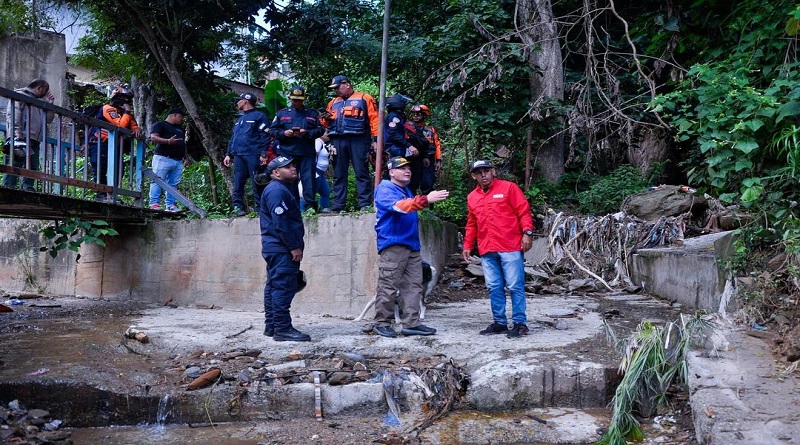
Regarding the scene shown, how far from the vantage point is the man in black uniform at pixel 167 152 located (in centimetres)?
934

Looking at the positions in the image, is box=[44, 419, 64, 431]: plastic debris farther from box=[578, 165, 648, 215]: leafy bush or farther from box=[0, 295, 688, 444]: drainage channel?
box=[578, 165, 648, 215]: leafy bush

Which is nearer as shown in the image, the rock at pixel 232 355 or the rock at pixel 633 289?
the rock at pixel 232 355

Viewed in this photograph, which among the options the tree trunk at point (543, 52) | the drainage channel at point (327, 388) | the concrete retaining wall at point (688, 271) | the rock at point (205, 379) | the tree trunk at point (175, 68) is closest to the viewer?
the drainage channel at point (327, 388)

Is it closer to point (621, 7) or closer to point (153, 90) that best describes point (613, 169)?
point (621, 7)

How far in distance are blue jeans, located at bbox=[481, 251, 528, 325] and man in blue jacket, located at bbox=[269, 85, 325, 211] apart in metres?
2.82

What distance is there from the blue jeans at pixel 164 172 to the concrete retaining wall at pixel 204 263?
582 millimetres

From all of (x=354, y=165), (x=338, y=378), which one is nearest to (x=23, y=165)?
(x=354, y=165)

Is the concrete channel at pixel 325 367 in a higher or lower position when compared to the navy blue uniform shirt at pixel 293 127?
lower

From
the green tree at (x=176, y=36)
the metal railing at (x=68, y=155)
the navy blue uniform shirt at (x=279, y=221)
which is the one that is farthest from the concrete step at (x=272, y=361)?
the green tree at (x=176, y=36)

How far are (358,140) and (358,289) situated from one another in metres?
1.79

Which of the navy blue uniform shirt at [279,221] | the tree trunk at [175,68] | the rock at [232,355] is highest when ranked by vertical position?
the tree trunk at [175,68]

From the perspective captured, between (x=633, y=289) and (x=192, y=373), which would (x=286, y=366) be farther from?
(x=633, y=289)

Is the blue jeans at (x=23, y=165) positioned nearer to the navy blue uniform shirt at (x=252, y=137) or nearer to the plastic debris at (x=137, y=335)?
the navy blue uniform shirt at (x=252, y=137)

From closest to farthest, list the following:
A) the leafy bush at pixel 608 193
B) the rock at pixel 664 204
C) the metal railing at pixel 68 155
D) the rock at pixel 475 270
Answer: the metal railing at pixel 68 155 < the rock at pixel 475 270 < the rock at pixel 664 204 < the leafy bush at pixel 608 193
